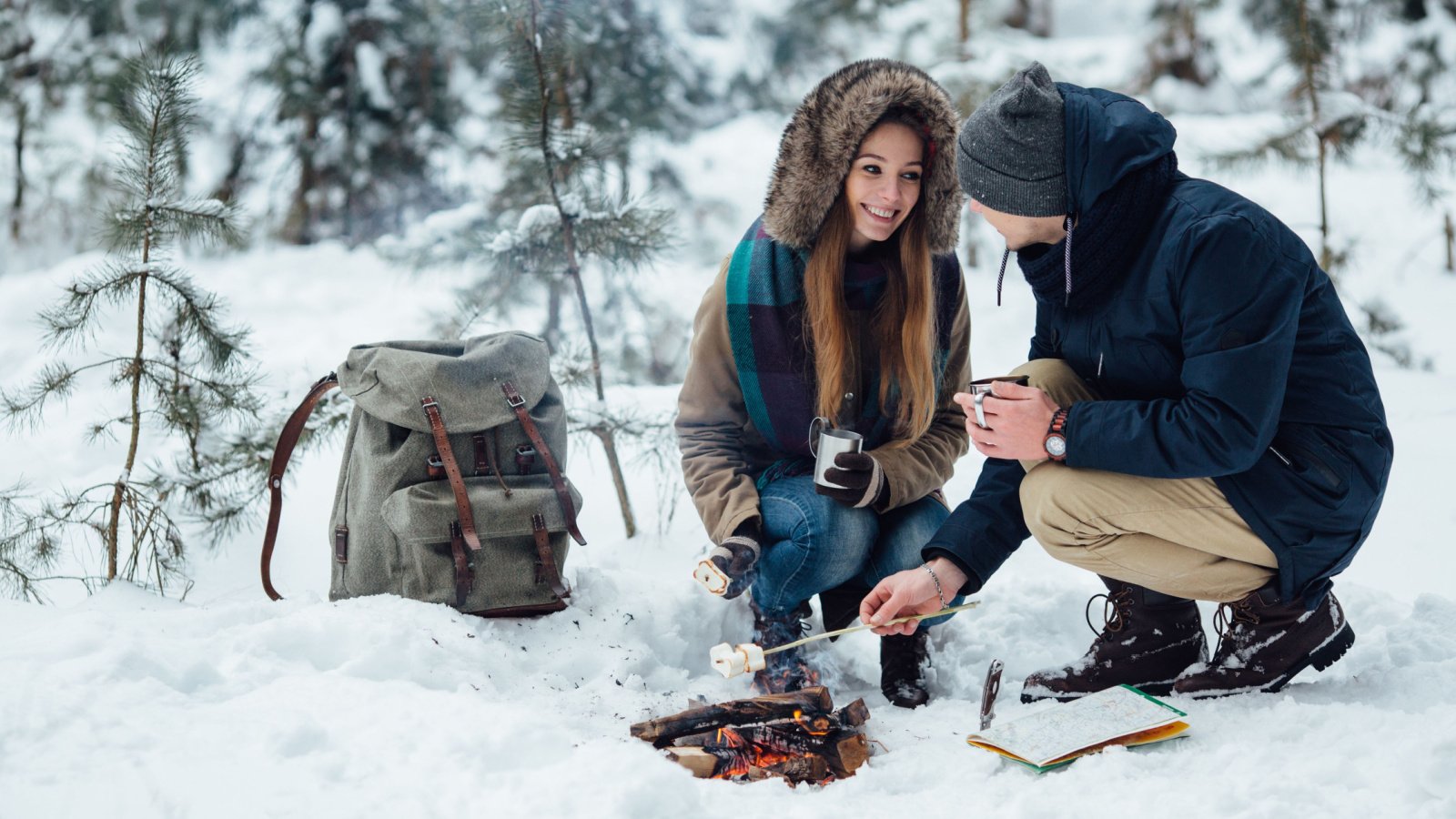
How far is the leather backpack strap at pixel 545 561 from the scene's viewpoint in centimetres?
262

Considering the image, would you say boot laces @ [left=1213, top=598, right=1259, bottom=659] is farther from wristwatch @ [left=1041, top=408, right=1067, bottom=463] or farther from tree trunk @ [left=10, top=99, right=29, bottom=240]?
tree trunk @ [left=10, top=99, right=29, bottom=240]

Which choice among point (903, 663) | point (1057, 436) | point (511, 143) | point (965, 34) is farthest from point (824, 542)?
point (965, 34)

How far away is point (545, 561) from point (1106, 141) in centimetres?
164

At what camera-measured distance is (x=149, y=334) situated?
3.05 metres

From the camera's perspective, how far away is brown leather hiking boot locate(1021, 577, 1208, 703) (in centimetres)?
229

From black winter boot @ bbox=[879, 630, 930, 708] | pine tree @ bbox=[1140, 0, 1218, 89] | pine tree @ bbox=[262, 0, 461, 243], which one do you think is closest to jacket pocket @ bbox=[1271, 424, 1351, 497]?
black winter boot @ bbox=[879, 630, 930, 708]

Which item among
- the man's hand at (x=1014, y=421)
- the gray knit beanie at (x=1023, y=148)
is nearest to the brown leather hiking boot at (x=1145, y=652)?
the man's hand at (x=1014, y=421)

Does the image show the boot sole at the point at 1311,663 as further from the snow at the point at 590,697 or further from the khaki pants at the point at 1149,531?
the khaki pants at the point at 1149,531

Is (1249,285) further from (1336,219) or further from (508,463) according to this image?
(1336,219)

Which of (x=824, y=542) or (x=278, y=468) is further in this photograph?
(x=278, y=468)

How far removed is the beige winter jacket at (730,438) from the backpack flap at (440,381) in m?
0.44

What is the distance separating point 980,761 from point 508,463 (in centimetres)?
138

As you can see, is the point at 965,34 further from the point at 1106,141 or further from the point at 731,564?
the point at 731,564

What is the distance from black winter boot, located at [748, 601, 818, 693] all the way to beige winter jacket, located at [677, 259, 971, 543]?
0.89ft
